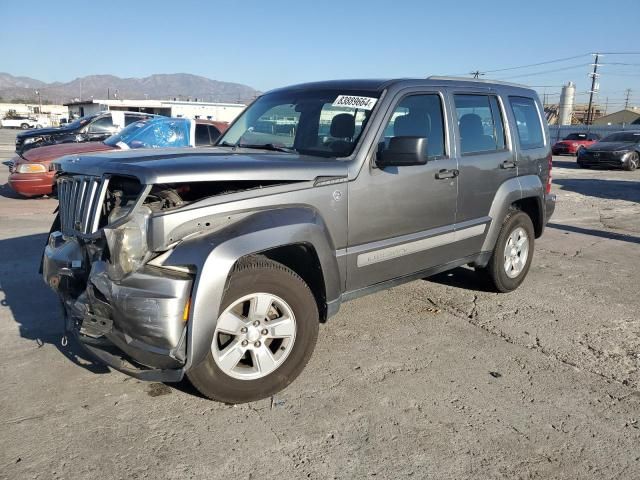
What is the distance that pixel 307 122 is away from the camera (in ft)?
14.0

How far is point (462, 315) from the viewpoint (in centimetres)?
482

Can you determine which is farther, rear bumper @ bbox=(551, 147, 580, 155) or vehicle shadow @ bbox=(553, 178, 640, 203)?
rear bumper @ bbox=(551, 147, 580, 155)

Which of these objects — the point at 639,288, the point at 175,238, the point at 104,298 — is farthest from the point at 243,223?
the point at 639,288

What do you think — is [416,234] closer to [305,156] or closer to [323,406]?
[305,156]

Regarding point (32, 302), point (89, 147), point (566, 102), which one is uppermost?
point (566, 102)

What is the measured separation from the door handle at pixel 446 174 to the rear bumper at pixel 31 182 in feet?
27.4

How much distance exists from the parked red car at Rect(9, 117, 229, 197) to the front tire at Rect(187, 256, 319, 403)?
726 centimetres

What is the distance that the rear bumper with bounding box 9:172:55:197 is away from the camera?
1002 centimetres

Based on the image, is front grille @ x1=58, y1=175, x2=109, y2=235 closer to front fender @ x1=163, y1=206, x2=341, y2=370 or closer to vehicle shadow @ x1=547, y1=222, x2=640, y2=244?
front fender @ x1=163, y1=206, x2=341, y2=370

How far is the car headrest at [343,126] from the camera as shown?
3.94 metres

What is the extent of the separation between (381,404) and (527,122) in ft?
12.1

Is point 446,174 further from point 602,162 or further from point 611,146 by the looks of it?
point 611,146

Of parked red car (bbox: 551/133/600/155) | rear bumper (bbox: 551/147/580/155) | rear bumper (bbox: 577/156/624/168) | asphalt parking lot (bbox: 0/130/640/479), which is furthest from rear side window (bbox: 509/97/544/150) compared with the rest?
rear bumper (bbox: 551/147/580/155)

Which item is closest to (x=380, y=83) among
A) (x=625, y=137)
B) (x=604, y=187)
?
(x=604, y=187)
